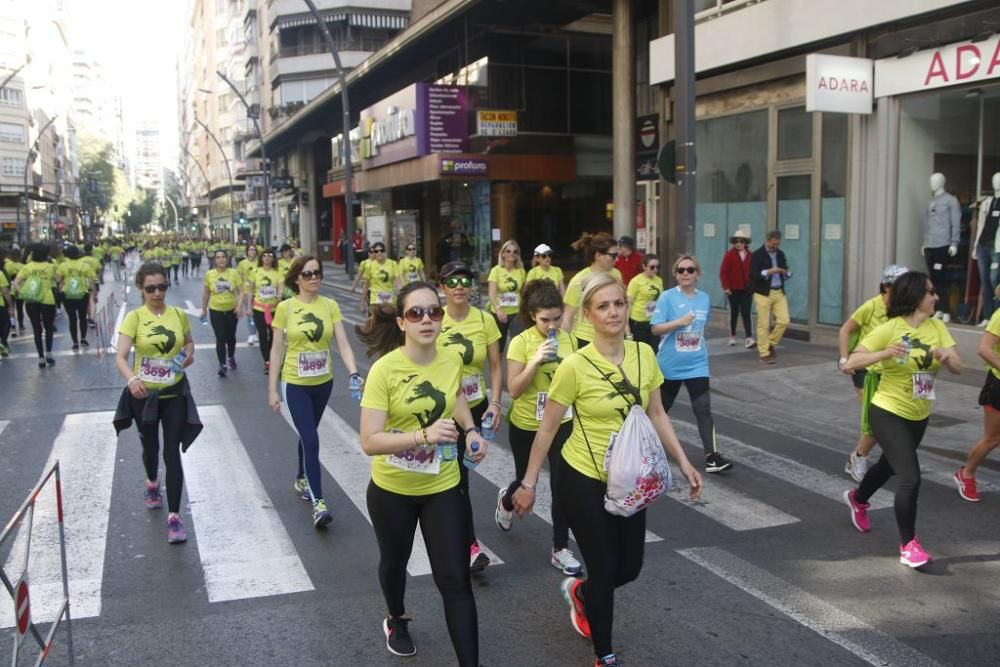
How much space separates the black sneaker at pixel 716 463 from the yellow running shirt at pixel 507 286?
12.5ft

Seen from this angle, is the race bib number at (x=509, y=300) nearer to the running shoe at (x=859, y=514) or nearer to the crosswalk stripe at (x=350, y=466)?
the crosswalk stripe at (x=350, y=466)

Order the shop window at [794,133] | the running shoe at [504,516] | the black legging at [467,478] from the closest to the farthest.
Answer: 1. the black legging at [467,478]
2. the running shoe at [504,516]
3. the shop window at [794,133]

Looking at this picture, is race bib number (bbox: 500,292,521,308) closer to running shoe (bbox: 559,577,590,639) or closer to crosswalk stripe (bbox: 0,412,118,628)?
crosswalk stripe (bbox: 0,412,118,628)

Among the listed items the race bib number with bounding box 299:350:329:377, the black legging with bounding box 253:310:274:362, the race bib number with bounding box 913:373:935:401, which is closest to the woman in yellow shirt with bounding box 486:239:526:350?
the black legging with bounding box 253:310:274:362

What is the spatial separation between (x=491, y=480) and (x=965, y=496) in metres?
3.62

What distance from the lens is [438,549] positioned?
3.91 m

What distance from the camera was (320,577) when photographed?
536 cm

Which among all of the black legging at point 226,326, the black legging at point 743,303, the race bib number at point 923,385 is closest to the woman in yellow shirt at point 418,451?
the race bib number at point 923,385

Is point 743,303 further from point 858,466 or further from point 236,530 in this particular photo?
point 236,530

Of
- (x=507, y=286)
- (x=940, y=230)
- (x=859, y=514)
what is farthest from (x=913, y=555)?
(x=940, y=230)

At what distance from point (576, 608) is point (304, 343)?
3043 millimetres

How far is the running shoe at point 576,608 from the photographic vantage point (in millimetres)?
4484

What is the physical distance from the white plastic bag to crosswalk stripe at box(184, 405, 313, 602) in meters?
2.20

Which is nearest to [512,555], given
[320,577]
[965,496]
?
[320,577]
